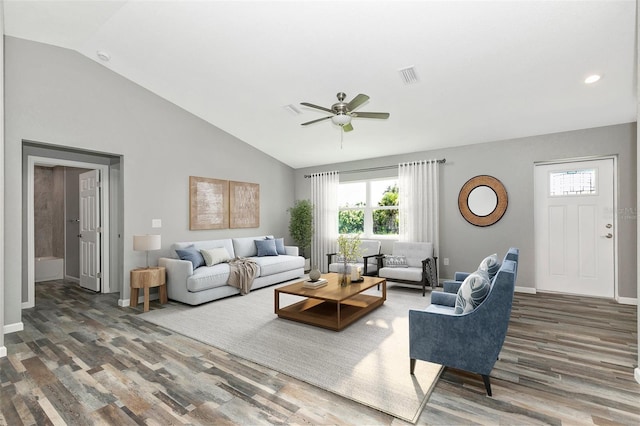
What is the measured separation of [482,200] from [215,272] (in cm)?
460

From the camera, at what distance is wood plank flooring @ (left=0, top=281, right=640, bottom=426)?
2027 mm

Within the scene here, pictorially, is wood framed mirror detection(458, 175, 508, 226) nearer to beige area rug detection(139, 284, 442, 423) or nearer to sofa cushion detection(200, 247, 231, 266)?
beige area rug detection(139, 284, 442, 423)

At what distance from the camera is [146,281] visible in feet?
14.3

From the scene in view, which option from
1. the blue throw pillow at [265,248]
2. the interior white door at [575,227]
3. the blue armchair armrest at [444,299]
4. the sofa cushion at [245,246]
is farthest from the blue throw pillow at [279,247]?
the interior white door at [575,227]

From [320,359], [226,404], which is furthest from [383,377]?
[226,404]

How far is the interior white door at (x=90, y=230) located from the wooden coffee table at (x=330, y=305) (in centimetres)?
360

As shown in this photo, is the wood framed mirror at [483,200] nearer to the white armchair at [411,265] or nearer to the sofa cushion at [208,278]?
the white armchair at [411,265]

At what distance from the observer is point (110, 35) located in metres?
3.81

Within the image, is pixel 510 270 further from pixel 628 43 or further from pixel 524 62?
pixel 628 43

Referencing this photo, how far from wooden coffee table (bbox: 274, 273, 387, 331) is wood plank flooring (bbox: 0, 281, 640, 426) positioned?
104 centimetres

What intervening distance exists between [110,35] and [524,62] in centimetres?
477

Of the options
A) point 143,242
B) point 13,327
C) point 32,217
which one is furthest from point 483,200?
point 32,217

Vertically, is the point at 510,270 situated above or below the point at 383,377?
above

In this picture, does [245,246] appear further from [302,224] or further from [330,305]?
[330,305]
